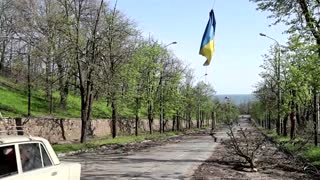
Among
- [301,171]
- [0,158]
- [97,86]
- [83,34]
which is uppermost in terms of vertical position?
[83,34]

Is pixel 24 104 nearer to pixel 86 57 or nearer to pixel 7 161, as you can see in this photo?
pixel 86 57

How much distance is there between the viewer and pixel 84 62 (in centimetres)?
3547

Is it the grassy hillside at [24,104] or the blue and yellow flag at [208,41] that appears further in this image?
the grassy hillside at [24,104]

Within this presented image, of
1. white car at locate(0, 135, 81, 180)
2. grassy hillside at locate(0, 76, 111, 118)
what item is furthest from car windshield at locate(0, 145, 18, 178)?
grassy hillside at locate(0, 76, 111, 118)

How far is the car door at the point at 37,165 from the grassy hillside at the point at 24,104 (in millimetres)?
37297

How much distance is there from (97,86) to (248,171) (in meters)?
18.2

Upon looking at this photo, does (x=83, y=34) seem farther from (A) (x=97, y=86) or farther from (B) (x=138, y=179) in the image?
(B) (x=138, y=179)

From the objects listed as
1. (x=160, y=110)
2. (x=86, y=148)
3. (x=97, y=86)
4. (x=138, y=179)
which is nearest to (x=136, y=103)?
(x=160, y=110)

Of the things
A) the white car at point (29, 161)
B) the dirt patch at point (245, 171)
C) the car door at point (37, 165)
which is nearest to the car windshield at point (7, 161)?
the white car at point (29, 161)

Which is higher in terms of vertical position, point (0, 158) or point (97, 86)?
point (97, 86)

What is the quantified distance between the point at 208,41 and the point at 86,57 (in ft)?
49.5

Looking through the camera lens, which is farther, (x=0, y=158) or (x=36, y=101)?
(x=36, y=101)

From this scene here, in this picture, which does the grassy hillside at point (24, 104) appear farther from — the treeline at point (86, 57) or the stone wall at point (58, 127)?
the stone wall at point (58, 127)

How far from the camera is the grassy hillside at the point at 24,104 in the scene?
157ft
